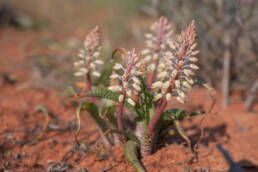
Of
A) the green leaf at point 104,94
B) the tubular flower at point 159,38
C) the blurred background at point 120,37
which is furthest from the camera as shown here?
the blurred background at point 120,37

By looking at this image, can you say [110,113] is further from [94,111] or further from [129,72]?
[129,72]

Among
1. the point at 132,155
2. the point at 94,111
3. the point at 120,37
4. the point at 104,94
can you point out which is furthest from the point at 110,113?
the point at 120,37

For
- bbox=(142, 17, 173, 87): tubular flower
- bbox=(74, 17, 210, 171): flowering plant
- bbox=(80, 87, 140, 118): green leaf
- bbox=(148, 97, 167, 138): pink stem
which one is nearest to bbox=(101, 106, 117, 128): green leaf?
bbox=(74, 17, 210, 171): flowering plant

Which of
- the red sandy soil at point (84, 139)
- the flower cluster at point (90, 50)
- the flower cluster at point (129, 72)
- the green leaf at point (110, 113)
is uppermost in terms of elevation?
the flower cluster at point (90, 50)

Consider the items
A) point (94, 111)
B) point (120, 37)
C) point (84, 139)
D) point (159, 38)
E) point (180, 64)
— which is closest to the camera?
point (180, 64)

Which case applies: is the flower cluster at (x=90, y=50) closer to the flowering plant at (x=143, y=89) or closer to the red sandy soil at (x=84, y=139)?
the flowering plant at (x=143, y=89)

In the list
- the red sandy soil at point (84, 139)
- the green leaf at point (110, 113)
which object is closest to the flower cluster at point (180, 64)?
the green leaf at point (110, 113)

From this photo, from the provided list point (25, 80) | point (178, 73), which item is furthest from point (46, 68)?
point (178, 73)

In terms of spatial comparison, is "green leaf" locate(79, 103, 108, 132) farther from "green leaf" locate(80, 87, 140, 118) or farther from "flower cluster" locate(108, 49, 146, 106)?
"flower cluster" locate(108, 49, 146, 106)
